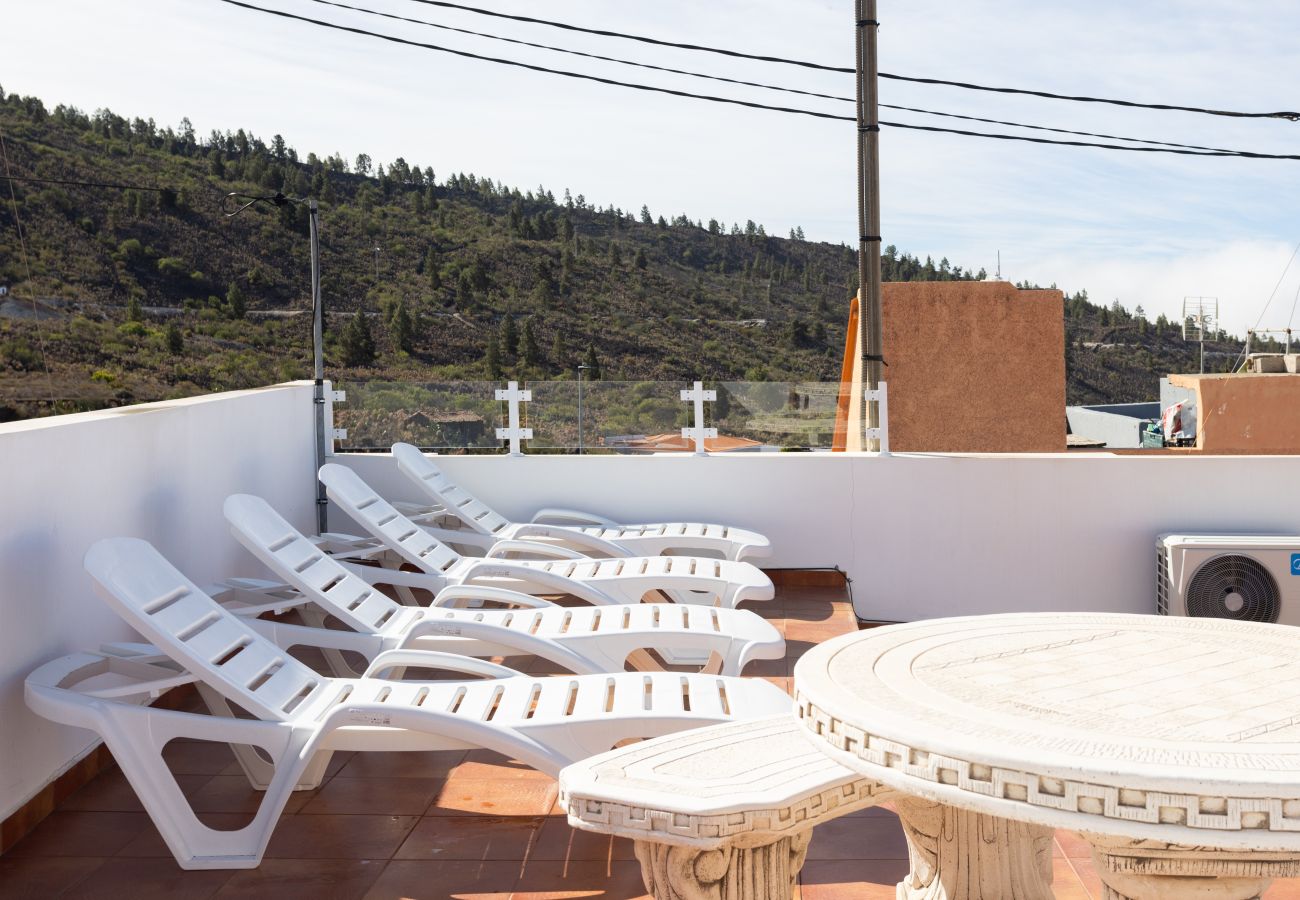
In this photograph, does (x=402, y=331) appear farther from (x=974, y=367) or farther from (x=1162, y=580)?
(x=1162, y=580)

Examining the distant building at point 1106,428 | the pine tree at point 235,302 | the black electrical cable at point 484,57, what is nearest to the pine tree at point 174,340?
the pine tree at point 235,302

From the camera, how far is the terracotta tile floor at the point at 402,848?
352cm

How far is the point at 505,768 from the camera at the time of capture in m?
4.60

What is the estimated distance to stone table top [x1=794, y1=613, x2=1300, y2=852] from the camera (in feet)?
6.29

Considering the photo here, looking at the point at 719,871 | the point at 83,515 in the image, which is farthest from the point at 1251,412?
the point at 719,871

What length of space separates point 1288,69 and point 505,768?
92.8 feet

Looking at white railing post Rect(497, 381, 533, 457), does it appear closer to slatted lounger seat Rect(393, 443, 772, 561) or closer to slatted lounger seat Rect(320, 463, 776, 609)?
slatted lounger seat Rect(393, 443, 772, 561)

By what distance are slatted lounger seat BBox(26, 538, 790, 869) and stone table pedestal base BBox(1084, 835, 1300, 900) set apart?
57.3 inches

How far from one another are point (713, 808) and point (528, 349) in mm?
37382

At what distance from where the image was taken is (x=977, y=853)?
2898 millimetres

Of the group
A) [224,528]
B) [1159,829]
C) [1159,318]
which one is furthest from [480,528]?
[1159,318]

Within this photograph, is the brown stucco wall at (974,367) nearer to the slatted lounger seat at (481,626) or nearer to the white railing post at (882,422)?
the white railing post at (882,422)

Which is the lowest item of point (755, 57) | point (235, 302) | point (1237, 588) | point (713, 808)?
point (1237, 588)

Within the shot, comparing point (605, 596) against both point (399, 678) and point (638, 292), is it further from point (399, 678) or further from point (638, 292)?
point (638, 292)
